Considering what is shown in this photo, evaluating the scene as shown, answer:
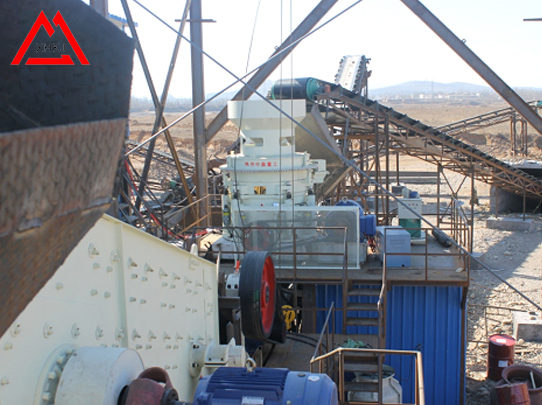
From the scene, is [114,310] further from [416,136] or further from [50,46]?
[416,136]

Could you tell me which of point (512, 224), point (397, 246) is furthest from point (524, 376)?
point (512, 224)

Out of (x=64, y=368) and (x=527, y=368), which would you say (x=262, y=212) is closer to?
(x=527, y=368)

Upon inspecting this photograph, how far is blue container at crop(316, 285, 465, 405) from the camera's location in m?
10.3

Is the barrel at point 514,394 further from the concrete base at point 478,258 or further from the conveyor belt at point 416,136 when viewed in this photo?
the conveyor belt at point 416,136

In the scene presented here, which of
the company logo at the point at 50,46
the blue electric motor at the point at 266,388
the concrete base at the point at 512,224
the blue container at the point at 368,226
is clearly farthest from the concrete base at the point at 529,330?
the company logo at the point at 50,46

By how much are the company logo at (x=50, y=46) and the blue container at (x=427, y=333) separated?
9682 millimetres

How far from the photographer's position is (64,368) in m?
2.73

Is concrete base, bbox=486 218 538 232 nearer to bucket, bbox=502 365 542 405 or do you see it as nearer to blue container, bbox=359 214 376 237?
blue container, bbox=359 214 376 237

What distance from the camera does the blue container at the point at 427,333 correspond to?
1029cm

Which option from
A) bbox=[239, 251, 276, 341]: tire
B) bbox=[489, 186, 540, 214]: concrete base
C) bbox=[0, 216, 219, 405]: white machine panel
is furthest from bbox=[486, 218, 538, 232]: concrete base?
bbox=[0, 216, 219, 405]: white machine panel

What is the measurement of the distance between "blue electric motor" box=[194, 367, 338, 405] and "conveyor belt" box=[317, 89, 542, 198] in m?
14.2

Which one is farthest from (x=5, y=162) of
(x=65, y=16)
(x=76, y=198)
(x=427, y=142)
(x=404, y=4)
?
(x=427, y=142)

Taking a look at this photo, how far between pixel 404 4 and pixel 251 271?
23.0ft

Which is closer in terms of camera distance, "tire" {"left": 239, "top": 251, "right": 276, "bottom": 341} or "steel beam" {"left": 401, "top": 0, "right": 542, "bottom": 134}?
"tire" {"left": 239, "top": 251, "right": 276, "bottom": 341}
